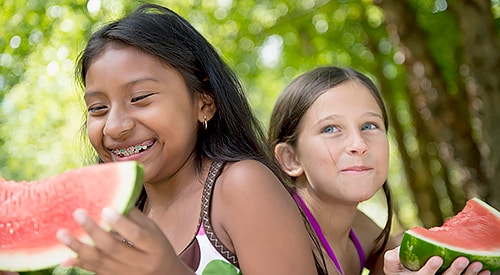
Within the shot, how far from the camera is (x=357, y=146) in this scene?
2734 mm

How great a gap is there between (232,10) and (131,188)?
576 centimetres

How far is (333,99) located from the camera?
2867 millimetres

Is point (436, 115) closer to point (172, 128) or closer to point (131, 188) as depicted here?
point (172, 128)

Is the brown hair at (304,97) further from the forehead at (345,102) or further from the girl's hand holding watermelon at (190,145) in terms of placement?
the girl's hand holding watermelon at (190,145)

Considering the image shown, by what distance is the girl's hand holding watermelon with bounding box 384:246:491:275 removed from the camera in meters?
2.38

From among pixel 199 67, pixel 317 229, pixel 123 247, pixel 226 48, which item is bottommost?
pixel 226 48

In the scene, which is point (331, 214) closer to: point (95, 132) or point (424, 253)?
point (424, 253)

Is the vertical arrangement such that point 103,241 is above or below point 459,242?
above

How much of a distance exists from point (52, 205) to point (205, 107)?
80 cm

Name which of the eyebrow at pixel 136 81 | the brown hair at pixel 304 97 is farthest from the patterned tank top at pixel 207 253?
the brown hair at pixel 304 97

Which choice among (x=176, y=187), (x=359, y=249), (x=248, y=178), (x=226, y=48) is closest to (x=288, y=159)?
(x=359, y=249)

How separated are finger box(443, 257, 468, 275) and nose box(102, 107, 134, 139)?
110cm

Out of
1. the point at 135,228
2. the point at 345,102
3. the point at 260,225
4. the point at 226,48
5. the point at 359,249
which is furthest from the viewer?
the point at 226,48

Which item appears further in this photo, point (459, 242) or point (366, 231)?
point (366, 231)
